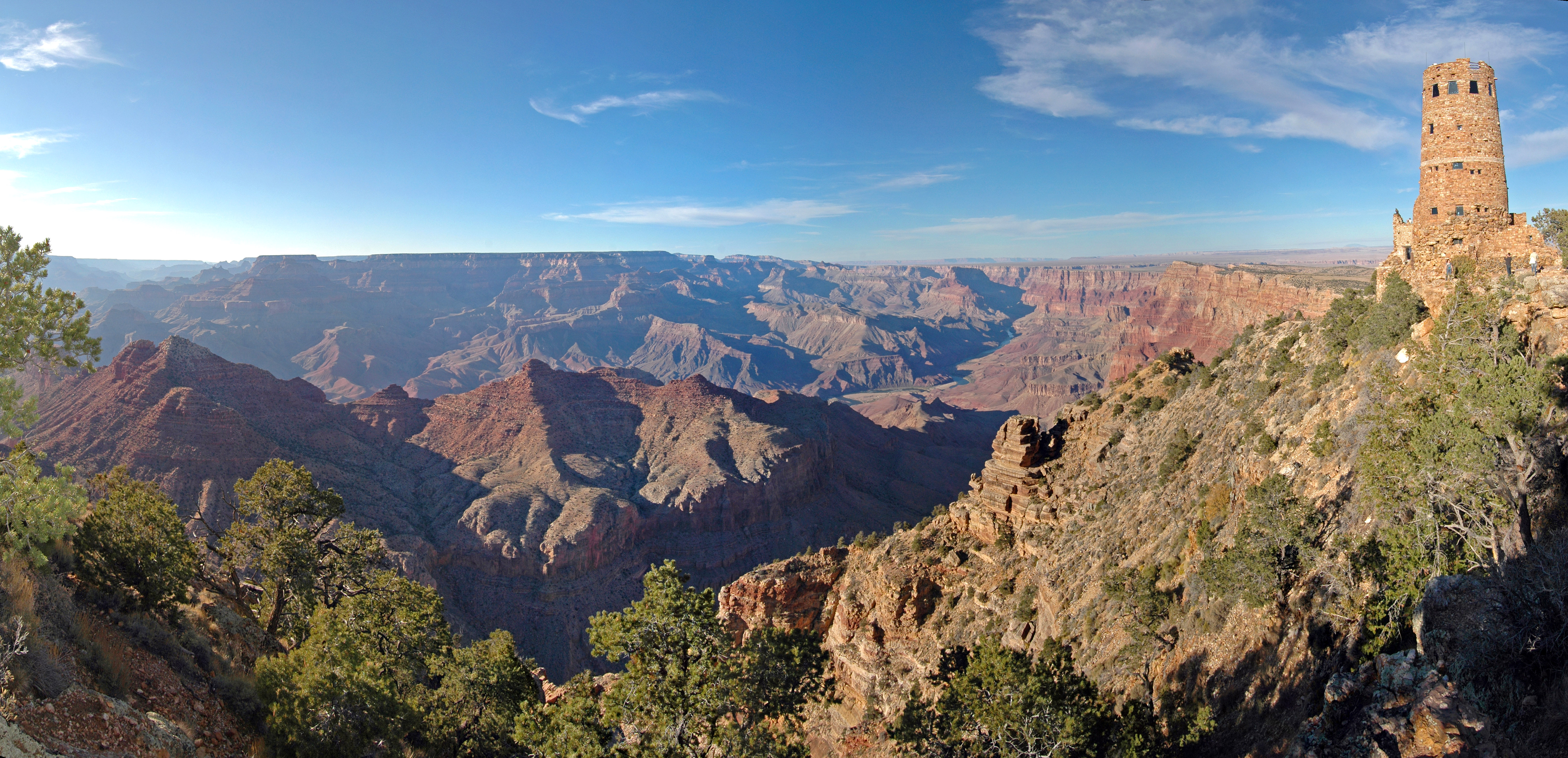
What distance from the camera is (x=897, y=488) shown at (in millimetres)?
106188

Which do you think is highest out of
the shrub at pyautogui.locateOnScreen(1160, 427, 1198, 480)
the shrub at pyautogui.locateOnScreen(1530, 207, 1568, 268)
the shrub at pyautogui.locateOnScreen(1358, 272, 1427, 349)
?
the shrub at pyautogui.locateOnScreen(1530, 207, 1568, 268)

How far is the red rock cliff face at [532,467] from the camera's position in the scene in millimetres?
70312

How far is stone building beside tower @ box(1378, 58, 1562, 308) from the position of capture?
60.9ft

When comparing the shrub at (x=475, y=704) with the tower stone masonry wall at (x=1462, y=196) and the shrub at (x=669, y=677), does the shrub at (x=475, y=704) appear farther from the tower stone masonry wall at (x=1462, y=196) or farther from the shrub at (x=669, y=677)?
the tower stone masonry wall at (x=1462, y=196)

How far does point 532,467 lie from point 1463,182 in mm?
91684

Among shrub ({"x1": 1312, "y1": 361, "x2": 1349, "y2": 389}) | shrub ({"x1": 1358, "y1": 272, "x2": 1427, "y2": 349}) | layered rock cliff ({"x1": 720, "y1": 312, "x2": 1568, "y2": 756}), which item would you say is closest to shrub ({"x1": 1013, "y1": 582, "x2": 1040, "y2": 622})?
layered rock cliff ({"x1": 720, "y1": 312, "x2": 1568, "y2": 756})

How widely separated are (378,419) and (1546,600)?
369ft

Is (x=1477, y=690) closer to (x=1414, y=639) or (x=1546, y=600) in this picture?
(x=1546, y=600)

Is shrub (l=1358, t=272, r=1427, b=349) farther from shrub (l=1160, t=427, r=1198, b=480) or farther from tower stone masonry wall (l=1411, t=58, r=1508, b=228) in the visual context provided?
shrub (l=1160, t=427, r=1198, b=480)

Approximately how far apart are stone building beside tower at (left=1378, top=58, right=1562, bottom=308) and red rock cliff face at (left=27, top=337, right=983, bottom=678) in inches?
2707

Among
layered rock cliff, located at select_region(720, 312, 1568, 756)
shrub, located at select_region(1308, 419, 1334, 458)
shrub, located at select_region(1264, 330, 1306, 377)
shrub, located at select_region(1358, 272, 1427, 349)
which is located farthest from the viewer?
shrub, located at select_region(1264, 330, 1306, 377)

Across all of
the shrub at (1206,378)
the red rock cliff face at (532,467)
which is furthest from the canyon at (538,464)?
the shrub at (1206,378)

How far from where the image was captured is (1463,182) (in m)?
19.0

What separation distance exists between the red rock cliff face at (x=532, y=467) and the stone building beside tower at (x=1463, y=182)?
68.7 m
